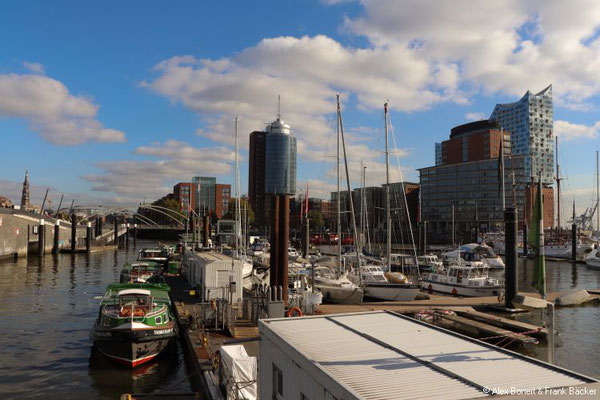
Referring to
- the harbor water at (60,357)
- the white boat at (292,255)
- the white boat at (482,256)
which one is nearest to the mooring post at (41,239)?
the harbor water at (60,357)

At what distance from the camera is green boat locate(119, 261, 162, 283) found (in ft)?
141

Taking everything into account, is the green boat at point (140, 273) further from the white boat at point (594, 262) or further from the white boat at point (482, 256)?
the white boat at point (594, 262)

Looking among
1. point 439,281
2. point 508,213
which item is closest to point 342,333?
point 508,213

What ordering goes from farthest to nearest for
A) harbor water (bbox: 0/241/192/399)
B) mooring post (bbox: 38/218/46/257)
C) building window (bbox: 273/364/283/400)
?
mooring post (bbox: 38/218/46/257), harbor water (bbox: 0/241/192/399), building window (bbox: 273/364/283/400)

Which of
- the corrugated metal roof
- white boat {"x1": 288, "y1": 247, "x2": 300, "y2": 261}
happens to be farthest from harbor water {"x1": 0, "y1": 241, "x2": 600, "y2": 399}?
white boat {"x1": 288, "y1": 247, "x2": 300, "y2": 261}

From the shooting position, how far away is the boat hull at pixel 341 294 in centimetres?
3559

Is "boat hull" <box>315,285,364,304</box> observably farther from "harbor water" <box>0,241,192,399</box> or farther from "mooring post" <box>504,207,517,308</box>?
"harbor water" <box>0,241,192,399</box>

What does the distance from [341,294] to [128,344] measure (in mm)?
18399

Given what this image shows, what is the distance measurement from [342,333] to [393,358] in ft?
8.08

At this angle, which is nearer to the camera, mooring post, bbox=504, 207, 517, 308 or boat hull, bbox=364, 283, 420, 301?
mooring post, bbox=504, 207, 517, 308

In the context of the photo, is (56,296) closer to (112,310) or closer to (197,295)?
(197,295)

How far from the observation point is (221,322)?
24.5 meters

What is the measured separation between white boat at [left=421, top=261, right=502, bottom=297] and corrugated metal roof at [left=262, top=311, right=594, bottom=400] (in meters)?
32.5

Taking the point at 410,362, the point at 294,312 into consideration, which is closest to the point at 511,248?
the point at 294,312
